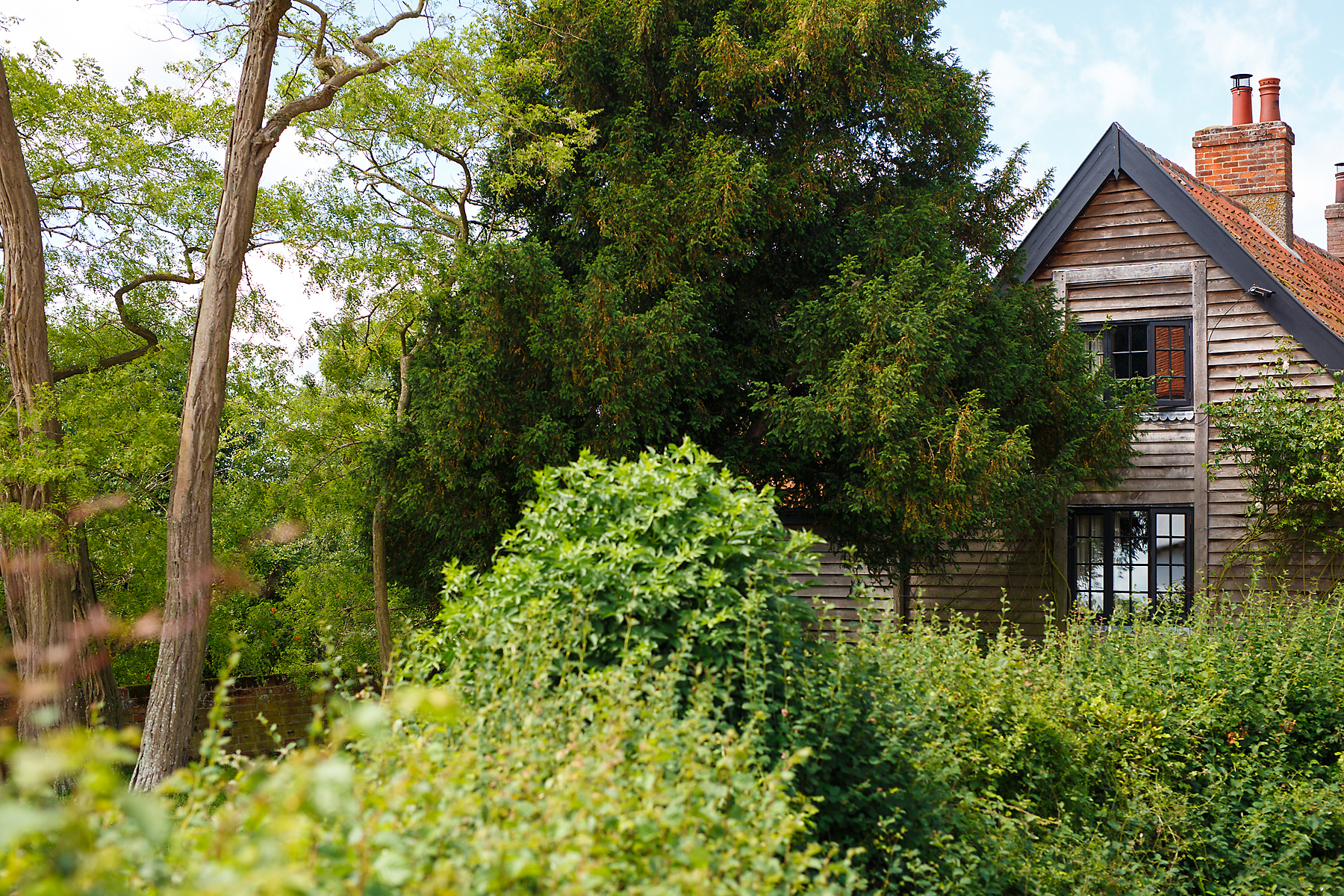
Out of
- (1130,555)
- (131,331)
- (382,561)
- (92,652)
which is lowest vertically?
(92,652)

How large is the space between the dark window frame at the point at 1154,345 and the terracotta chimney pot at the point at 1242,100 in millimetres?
3787

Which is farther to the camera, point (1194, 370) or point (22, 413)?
point (1194, 370)

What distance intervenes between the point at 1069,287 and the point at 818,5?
17.0ft

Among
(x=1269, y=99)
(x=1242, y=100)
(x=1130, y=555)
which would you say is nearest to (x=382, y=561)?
(x=1130, y=555)

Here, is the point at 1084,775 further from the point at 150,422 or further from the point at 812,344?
the point at 150,422

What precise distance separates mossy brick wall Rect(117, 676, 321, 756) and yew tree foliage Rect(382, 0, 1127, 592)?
393 centimetres

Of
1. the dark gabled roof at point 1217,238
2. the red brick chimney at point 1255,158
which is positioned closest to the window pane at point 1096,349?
the dark gabled roof at point 1217,238

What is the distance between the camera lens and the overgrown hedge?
2.11 meters

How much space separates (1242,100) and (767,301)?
7.94 m

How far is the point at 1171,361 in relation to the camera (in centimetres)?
1248

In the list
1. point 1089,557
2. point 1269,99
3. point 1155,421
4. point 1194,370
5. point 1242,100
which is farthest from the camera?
point 1242,100

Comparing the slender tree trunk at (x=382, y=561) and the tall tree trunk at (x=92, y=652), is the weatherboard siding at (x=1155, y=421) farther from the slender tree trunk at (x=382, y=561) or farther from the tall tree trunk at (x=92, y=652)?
the tall tree trunk at (x=92, y=652)

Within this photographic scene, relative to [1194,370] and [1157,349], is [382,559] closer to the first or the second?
[1157,349]

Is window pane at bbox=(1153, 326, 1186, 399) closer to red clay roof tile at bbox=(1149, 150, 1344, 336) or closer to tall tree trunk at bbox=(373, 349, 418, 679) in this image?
red clay roof tile at bbox=(1149, 150, 1344, 336)
